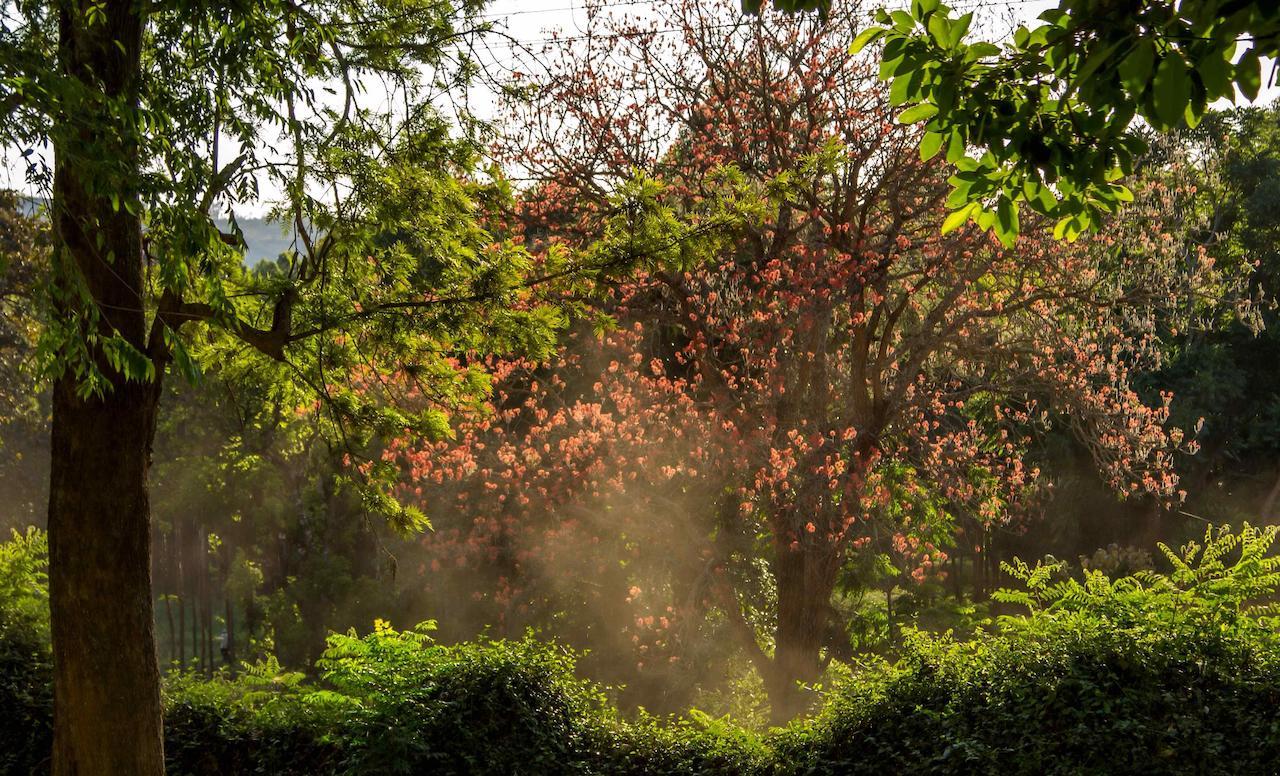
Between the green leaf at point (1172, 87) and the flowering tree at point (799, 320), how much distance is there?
24.5 feet

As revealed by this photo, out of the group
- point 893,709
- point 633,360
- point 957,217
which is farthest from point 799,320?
point 957,217

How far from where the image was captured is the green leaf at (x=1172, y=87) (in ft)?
10.3

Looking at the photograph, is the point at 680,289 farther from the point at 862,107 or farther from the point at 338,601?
the point at 338,601

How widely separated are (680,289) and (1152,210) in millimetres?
5572

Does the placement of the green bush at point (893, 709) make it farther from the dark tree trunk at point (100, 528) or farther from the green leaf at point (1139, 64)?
the green leaf at point (1139, 64)

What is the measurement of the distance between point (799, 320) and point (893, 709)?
4.92m

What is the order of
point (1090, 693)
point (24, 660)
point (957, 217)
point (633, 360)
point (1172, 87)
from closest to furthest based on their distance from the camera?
point (1172, 87) → point (957, 217) → point (1090, 693) → point (24, 660) → point (633, 360)

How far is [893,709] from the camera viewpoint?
23.7 ft

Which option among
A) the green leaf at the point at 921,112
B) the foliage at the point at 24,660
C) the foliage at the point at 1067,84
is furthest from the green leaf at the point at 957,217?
the foliage at the point at 24,660

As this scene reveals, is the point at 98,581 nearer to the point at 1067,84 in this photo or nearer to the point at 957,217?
the point at 957,217

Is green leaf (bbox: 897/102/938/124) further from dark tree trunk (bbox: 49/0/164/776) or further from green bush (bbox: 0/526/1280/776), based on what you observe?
dark tree trunk (bbox: 49/0/164/776)

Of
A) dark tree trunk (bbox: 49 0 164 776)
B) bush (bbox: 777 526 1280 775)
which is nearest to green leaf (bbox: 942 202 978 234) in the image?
bush (bbox: 777 526 1280 775)

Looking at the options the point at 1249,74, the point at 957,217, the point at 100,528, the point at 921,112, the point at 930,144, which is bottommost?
the point at 100,528

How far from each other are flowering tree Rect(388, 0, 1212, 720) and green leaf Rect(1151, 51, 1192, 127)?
7481 mm
